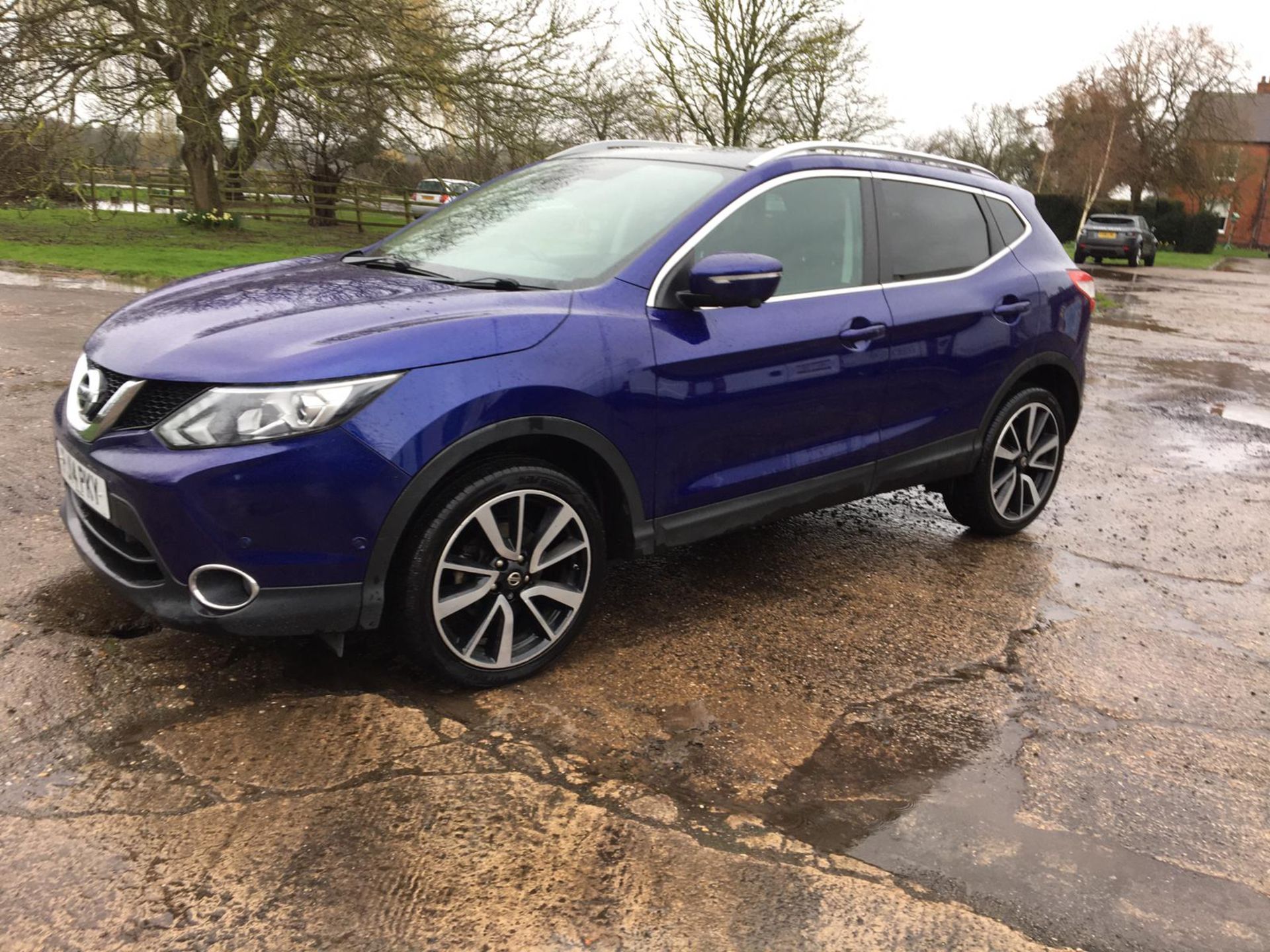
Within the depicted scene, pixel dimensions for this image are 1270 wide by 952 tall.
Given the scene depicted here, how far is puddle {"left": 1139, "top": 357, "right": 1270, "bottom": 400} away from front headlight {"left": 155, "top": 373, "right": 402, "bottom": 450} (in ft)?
33.3

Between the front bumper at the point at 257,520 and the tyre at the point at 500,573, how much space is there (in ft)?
0.68

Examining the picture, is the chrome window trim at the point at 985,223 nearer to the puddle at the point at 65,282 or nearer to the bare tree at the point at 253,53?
the puddle at the point at 65,282

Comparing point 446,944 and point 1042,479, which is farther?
point 1042,479

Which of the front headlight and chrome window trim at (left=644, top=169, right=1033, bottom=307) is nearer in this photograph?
the front headlight

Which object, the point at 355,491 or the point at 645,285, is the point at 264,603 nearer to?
the point at 355,491

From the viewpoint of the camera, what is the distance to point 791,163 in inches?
162

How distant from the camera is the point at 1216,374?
11547 millimetres

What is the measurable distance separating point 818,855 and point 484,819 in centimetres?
87

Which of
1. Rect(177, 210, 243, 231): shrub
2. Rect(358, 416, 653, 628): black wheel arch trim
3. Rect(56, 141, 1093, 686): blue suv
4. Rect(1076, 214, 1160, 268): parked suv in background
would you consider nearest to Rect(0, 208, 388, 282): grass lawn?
Rect(177, 210, 243, 231): shrub

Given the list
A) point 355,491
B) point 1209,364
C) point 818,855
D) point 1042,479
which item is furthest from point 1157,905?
point 1209,364

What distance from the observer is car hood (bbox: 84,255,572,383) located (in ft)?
9.56

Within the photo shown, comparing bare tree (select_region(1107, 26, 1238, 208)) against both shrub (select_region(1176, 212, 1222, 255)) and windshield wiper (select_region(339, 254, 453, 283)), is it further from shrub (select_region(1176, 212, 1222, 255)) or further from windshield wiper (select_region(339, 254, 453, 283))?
windshield wiper (select_region(339, 254, 453, 283))

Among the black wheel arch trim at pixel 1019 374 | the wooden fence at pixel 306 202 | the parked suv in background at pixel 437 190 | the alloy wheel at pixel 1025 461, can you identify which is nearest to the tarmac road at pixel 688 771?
the alloy wheel at pixel 1025 461

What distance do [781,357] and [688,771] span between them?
1.59 m
